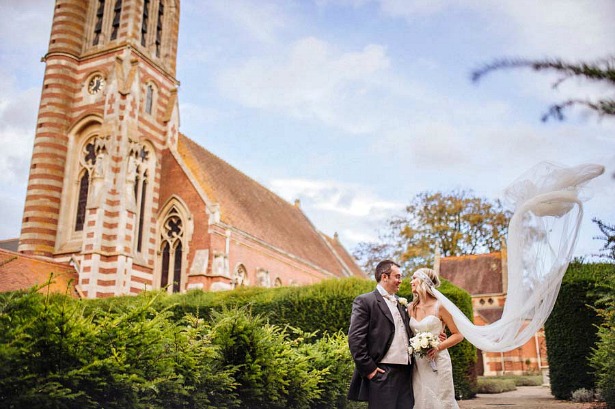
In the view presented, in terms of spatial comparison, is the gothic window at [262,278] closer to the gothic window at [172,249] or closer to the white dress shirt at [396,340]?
the gothic window at [172,249]

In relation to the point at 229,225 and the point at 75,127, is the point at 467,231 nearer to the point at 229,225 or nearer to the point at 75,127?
the point at 229,225

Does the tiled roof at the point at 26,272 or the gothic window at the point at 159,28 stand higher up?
the gothic window at the point at 159,28

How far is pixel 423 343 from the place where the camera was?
17.1ft

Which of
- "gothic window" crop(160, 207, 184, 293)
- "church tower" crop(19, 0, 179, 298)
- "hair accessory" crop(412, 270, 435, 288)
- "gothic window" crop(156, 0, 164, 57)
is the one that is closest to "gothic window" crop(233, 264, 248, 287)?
"gothic window" crop(160, 207, 184, 293)

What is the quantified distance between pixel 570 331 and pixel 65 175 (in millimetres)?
21831

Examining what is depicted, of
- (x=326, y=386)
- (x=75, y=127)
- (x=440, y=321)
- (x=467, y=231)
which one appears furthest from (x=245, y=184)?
(x=440, y=321)

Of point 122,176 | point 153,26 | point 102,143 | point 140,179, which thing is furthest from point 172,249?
point 153,26

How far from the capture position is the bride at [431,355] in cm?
531

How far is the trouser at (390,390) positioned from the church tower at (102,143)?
1816 cm

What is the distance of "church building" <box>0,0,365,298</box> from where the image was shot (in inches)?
877

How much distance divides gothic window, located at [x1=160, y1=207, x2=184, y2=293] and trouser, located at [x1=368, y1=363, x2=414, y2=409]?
20000mm

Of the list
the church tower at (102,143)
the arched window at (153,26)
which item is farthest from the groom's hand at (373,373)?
the arched window at (153,26)

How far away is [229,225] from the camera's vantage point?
25.4 meters

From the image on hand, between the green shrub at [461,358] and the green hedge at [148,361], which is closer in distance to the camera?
the green hedge at [148,361]
